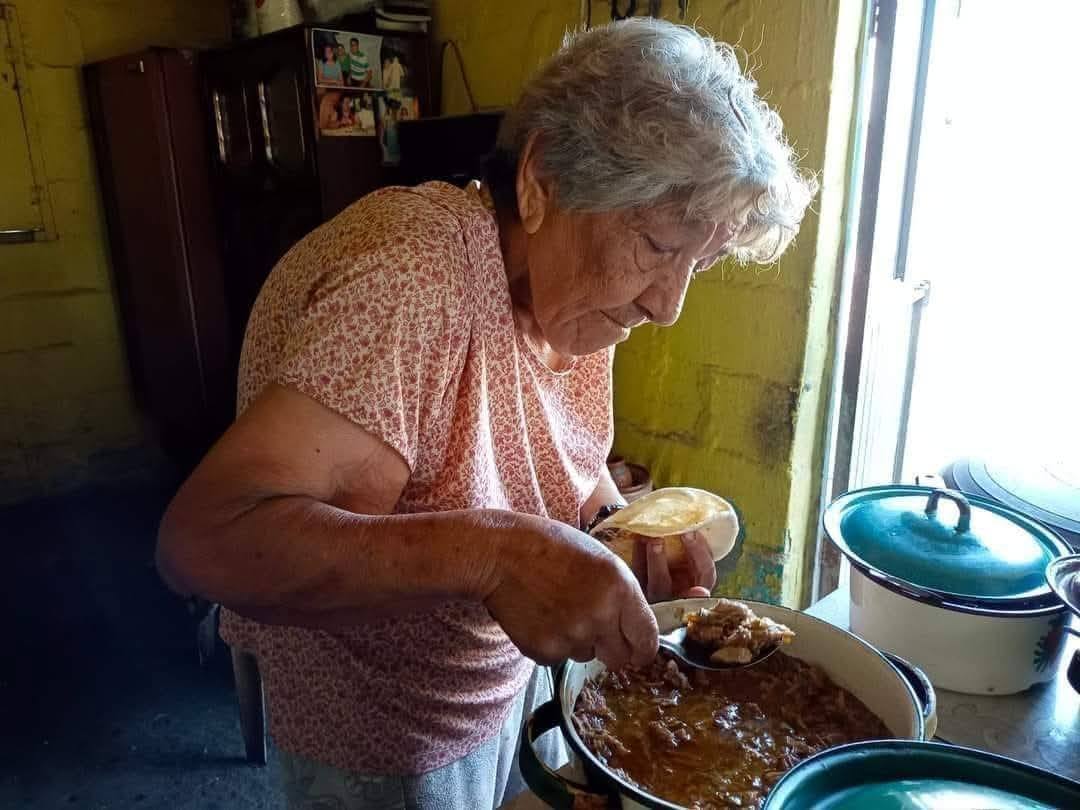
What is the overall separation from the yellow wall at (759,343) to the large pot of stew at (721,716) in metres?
1.00

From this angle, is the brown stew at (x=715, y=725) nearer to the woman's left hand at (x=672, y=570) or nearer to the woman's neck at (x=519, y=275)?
the woman's left hand at (x=672, y=570)

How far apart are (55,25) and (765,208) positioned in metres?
3.22

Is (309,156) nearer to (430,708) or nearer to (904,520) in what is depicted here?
(430,708)

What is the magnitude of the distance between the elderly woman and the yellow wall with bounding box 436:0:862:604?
0.63 m

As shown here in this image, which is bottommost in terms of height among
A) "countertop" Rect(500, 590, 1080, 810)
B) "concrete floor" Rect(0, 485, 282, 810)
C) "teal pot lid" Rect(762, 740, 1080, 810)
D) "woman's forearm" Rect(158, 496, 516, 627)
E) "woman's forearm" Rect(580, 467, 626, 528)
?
"concrete floor" Rect(0, 485, 282, 810)

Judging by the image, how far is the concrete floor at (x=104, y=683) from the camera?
2.19m

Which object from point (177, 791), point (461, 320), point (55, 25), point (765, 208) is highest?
point (55, 25)

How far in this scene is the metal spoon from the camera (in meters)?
0.93

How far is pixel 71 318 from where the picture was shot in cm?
340

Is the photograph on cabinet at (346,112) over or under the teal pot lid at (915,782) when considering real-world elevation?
over

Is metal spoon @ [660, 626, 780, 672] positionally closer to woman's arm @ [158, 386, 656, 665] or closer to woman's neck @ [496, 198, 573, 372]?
woman's arm @ [158, 386, 656, 665]

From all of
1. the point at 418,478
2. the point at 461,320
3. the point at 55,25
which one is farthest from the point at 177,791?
the point at 55,25

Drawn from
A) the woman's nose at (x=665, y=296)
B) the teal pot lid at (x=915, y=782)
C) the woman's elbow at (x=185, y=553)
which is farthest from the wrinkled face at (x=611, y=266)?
the teal pot lid at (x=915, y=782)

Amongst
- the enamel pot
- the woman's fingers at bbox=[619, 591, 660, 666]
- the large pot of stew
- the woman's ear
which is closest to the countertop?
the enamel pot
